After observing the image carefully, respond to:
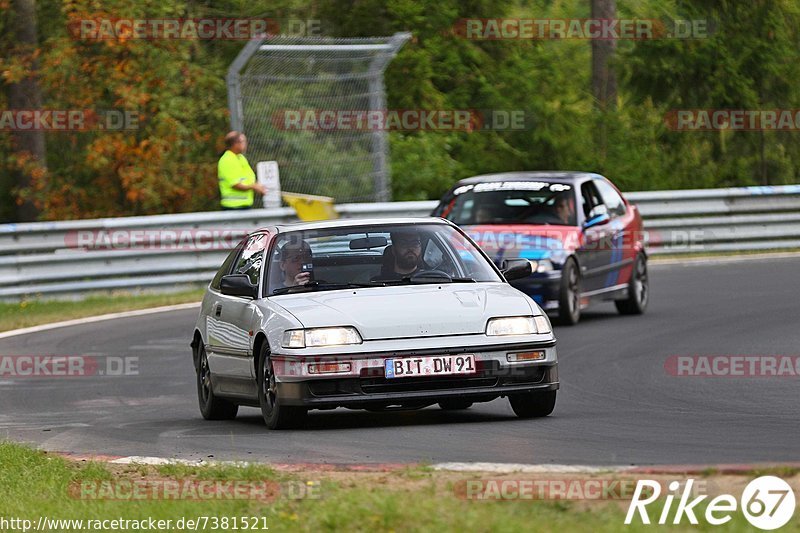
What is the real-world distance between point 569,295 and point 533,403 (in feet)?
21.5

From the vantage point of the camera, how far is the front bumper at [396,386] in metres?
10.0

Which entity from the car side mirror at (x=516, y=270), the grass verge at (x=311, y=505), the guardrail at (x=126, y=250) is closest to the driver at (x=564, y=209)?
the guardrail at (x=126, y=250)

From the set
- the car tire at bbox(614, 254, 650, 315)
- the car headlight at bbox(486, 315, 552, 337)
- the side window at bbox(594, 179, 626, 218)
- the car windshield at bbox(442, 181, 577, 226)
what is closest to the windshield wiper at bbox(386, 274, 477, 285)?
the car headlight at bbox(486, 315, 552, 337)

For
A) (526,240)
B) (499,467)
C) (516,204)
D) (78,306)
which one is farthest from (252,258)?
(78,306)

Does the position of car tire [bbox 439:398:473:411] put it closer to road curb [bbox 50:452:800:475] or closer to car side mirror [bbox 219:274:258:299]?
car side mirror [bbox 219:274:258:299]

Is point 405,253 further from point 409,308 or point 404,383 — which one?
point 404,383

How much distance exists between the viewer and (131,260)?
22000 mm

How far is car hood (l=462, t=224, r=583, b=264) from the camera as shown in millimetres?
17000

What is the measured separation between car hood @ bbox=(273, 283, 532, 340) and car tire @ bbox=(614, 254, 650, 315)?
782 cm

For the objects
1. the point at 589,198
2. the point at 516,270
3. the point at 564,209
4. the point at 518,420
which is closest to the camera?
the point at 518,420

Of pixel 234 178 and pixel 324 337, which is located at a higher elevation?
pixel 324 337

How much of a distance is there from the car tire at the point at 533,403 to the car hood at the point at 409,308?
53 centimetres

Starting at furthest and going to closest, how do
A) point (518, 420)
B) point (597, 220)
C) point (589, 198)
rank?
point (589, 198) < point (597, 220) < point (518, 420)

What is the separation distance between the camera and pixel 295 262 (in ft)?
36.8
